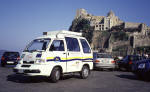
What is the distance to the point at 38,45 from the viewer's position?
933 centimetres

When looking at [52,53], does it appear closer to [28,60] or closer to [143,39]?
[28,60]

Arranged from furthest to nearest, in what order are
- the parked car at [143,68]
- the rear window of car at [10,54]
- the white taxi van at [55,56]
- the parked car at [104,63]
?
the rear window of car at [10,54] → the parked car at [104,63] → the parked car at [143,68] → the white taxi van at [55,56]

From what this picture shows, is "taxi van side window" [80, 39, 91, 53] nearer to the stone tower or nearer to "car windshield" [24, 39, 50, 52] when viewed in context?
"car windshield" [24, 39, 50, 52]

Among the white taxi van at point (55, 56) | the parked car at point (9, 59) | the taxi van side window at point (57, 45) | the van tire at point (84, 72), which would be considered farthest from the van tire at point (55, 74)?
the parked car at point (9, 59)

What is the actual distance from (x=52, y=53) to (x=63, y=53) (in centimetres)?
70

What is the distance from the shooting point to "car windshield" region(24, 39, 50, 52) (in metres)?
9.03

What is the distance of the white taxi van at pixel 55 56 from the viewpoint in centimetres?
816

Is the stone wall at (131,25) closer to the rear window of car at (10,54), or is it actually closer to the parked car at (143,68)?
the rear window of car at (10,54)

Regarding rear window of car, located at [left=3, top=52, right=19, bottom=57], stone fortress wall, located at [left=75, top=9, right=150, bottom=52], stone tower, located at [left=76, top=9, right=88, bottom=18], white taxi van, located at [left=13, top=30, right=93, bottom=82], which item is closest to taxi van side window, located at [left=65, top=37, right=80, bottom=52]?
white taxi van, located at [left=13, top=30, right=93, bottom=82]

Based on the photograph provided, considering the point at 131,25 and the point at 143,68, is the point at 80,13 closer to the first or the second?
the point at 131,25

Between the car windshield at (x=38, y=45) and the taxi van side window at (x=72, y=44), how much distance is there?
1.07 m

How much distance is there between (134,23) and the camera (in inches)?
4291

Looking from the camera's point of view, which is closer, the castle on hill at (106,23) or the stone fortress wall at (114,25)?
the stone fortress wall at (114,25)

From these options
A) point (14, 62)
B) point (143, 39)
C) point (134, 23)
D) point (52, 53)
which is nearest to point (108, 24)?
point (134, 23)
